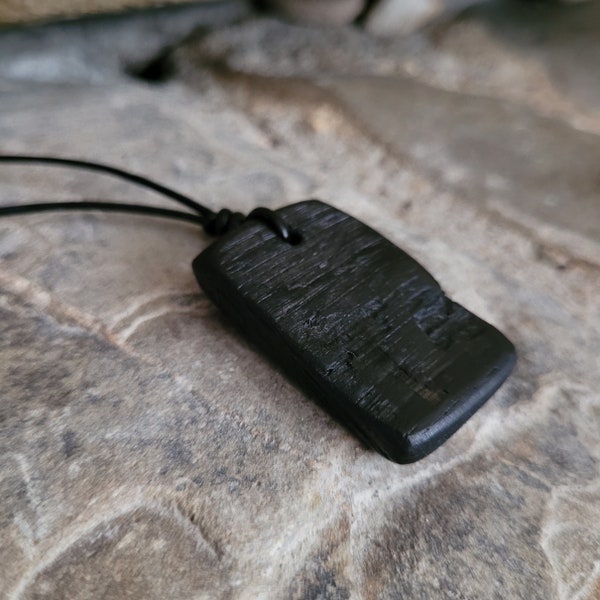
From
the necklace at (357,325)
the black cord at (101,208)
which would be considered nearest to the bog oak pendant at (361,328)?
the necklace at (357,325)

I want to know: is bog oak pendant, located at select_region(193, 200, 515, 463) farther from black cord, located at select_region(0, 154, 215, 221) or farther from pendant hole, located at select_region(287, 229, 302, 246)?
black cord, located at select_region(0, 154, 215, 221)

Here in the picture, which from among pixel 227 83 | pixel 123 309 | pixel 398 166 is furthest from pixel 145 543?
pixel 227 83

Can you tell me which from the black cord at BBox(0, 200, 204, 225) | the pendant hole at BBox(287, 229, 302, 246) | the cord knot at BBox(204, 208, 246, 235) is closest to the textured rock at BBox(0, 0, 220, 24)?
the black cord at BBox(0, 200, 204, 225)

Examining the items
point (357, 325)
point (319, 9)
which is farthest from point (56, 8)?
point (357, 325)

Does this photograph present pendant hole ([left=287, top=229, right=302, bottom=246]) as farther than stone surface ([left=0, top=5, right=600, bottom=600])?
Yes

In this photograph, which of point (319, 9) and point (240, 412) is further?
point (319, 9)

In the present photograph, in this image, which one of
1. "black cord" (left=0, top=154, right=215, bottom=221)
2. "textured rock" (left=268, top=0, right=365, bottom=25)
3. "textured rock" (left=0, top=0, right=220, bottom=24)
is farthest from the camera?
"textured rock" (left=268, top=0, right=365, bottom=25)


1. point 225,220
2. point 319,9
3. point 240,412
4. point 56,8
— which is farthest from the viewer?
point 319,9

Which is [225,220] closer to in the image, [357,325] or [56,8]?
[357,325]

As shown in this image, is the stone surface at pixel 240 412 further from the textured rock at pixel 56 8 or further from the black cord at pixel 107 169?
the textured rock at pixel 56 8

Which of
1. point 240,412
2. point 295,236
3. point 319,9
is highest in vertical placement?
point 319,9
